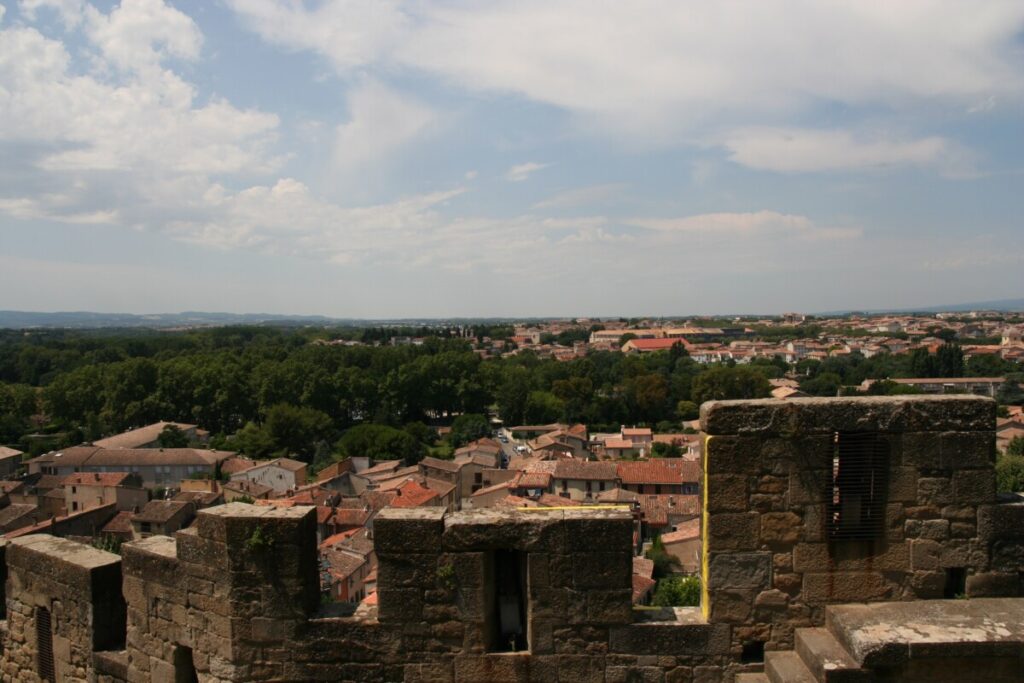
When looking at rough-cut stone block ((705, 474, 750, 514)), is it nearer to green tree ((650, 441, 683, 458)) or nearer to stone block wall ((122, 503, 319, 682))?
stone block wall ((122, 503, 319, 682))

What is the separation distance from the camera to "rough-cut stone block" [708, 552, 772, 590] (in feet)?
15.5

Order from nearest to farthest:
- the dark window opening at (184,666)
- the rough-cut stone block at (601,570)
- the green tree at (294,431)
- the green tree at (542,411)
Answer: the rough-cut stone block at (601,570), the dark window opening at (184,666), the green tree at (294,431), the green tree at (542,411)

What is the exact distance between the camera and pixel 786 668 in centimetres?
448

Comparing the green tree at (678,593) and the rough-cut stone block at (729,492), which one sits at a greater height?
the rough-cut stone block at (729,492)

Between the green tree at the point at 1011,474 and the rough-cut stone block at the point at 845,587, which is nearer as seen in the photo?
the rough-cut stone block at the point at 845,587

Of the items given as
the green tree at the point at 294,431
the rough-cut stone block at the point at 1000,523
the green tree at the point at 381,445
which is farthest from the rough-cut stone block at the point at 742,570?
the green tree at the point at 294,431

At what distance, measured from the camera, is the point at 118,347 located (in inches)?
5281

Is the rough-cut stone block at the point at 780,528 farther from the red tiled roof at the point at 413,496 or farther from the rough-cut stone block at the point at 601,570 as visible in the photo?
the red tiled roof at the point at 413,496

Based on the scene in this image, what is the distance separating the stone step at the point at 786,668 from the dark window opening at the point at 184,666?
424cm

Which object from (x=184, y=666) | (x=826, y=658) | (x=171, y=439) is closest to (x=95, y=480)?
(x=171, y=439)

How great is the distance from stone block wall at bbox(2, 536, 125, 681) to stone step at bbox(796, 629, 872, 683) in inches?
214

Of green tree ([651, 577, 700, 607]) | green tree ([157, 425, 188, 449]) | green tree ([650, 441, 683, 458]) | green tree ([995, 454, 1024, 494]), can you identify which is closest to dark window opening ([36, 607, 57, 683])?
green tree ([651, 577, 700, 607])

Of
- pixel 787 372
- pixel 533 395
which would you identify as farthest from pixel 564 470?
pixel 787 372

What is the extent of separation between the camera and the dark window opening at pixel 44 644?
611 cm
